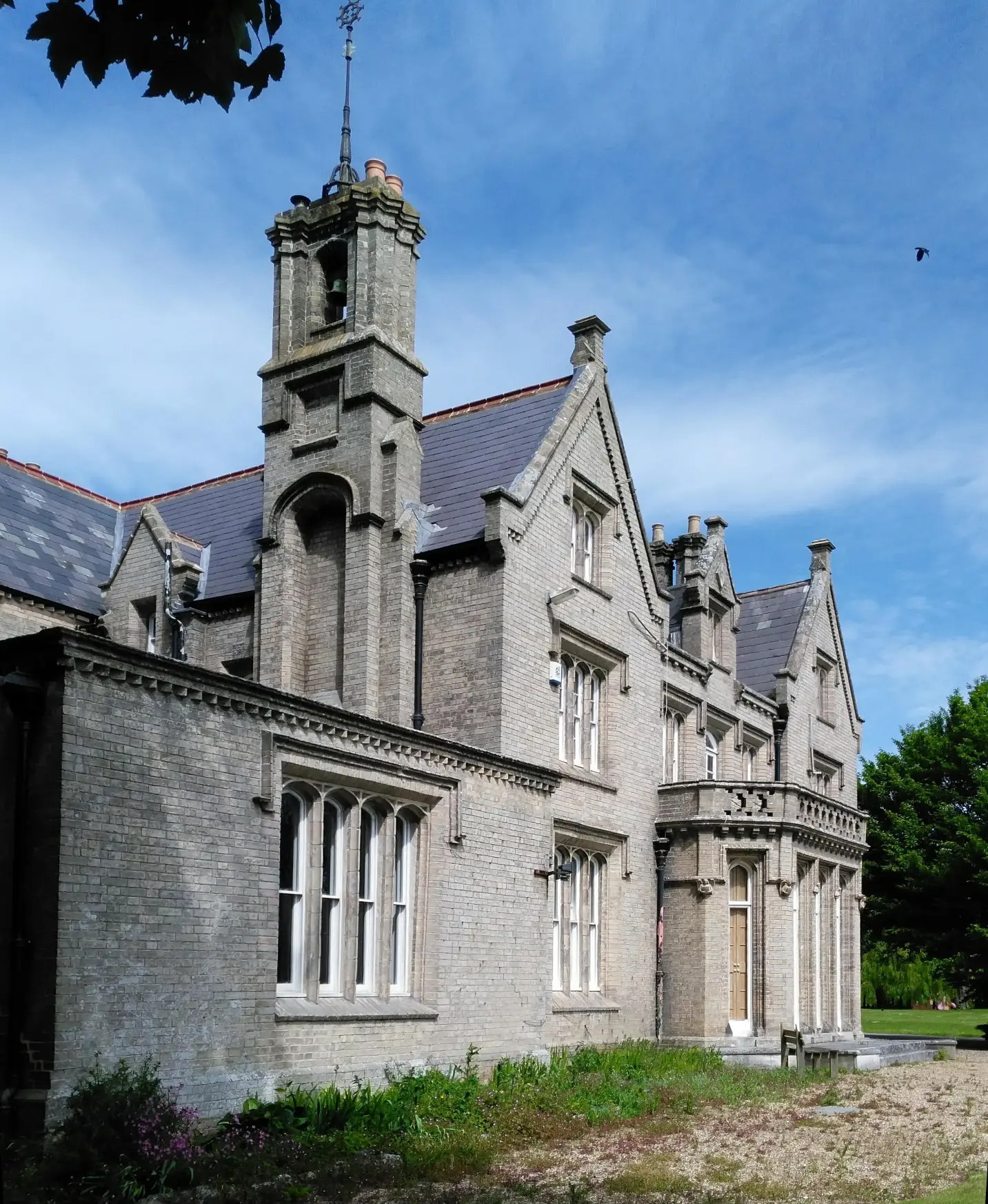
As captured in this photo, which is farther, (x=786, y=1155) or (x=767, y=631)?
(x=767, y=631)

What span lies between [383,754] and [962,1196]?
27.5 ft

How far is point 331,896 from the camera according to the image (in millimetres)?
16688

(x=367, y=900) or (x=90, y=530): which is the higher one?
(x=90, y=530)

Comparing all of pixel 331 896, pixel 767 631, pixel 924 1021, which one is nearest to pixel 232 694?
pixel 331 896

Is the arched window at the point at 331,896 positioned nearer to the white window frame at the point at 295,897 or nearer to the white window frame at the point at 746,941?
the white window frame at the point at 295,897

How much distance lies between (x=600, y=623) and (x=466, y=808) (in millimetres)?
8099

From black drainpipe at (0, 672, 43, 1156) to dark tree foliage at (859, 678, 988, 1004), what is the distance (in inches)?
1507

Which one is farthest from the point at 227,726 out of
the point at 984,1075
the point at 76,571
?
the point at 984,1075

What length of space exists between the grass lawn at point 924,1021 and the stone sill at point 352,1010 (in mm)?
21524

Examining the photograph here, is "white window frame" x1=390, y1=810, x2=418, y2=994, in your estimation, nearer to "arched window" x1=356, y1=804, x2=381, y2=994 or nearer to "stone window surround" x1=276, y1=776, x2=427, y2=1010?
"stone window surround" x1=276, y1=776, x2=427, y2=1010

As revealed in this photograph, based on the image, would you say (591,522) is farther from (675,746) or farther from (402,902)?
(402,902)

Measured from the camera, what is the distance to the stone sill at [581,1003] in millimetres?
23625

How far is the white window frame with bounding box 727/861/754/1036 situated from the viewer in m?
26.5

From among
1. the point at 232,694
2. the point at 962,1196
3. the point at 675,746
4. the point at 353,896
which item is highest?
the point at 675,746
